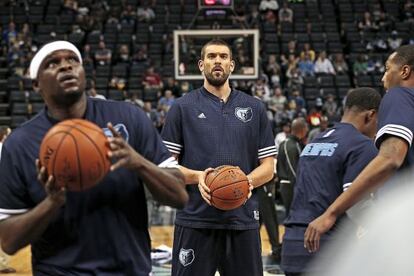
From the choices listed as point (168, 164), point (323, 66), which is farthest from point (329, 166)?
point (323, 66)

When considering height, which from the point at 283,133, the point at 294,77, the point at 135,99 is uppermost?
the point at 294,77

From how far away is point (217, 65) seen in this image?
4.21 metres

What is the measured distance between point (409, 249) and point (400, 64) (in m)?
2.73

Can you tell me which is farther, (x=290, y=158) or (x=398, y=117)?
(x=290, y=158)

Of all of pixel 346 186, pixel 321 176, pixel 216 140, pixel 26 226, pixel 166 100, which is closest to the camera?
pixel 26 226

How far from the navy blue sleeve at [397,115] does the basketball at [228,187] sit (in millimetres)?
872

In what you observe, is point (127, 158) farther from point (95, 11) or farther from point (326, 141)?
point (95, 11)

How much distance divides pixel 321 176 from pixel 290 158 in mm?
4531

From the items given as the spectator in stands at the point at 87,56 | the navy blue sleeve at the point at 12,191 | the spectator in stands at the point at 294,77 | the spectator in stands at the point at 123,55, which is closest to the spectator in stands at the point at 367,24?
the spectator in stands at the point at 294,77

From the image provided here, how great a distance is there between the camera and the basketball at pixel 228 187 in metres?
3.82

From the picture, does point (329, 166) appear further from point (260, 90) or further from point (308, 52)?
point (308, 52)

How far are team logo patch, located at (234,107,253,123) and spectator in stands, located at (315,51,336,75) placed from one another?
14.1 metres

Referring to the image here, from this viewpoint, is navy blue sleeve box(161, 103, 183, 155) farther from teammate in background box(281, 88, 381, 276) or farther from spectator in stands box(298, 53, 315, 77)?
spectator in stands box(298, 53, 315, 77)

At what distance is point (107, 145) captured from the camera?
2.15 meters
